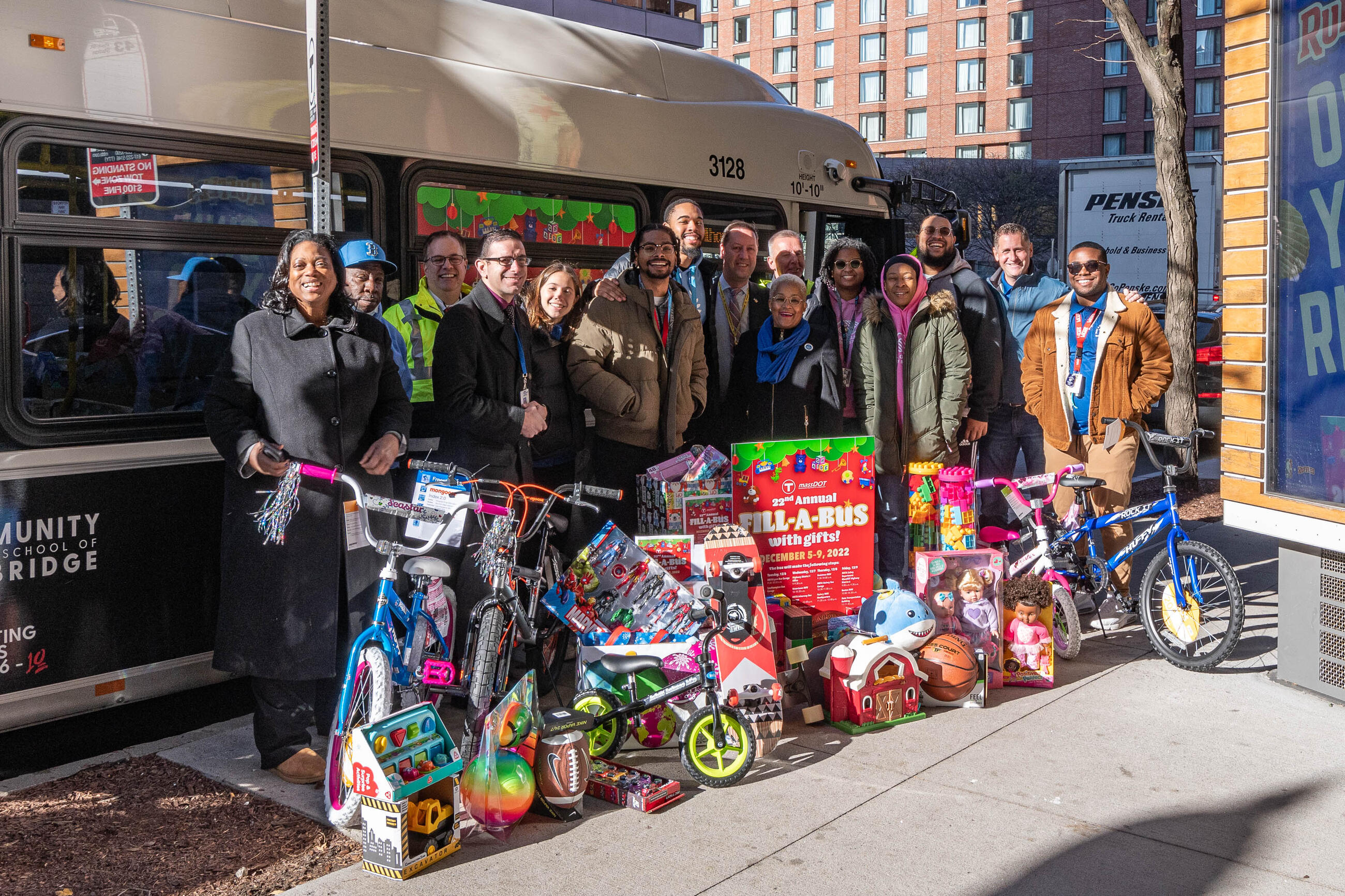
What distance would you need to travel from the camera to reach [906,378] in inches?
253

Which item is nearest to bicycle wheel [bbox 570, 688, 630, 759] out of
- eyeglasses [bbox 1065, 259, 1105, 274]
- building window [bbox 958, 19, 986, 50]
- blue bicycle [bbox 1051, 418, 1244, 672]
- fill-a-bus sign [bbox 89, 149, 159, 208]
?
fill-a-bus sign [bbox 89, 149, 159, 208]

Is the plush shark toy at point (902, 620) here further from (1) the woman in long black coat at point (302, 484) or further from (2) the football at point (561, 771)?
(1) the woman in long black coat at point (302, 484)

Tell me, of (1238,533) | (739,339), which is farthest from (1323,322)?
(1238,533)

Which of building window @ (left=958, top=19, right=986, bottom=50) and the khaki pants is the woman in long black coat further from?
building window @ (left=958, top=19, right=986, bottom=50)


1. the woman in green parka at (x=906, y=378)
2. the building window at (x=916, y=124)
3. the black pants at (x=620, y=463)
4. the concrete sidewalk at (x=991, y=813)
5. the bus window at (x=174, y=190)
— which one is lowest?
the concrete sidewalk at (x=991, y=813)

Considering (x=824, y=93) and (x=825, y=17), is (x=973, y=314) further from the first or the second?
(x=825, y=17)

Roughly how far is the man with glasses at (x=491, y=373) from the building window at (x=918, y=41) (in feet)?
237

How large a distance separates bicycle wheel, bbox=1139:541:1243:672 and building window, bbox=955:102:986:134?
226 feet

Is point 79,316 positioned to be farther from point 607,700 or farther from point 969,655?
point 969,655

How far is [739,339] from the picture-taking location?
6.49m

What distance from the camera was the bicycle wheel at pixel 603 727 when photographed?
14.9 feet

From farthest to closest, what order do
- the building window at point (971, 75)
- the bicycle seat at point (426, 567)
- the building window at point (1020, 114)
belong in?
1. the building window at point (971, 75)
2. the building window at point (1020, 114)
3. the bicycle seat at point (426, 567)

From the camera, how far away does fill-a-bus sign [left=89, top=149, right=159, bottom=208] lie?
14.9 ft

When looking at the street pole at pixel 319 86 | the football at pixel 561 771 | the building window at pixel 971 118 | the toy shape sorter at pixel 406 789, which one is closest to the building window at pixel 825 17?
the building window at pixel 971 118
